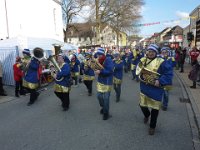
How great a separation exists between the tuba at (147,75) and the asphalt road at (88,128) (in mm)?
1112

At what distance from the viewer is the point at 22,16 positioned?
1822 cm

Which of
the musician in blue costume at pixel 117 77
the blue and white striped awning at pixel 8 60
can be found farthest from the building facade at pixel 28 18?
the musician in blue costume at pixel 117 77

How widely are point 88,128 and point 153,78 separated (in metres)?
1.88

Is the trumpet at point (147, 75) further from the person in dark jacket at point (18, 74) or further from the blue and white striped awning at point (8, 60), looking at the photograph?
the blue and white striped awning at point (8, 60)

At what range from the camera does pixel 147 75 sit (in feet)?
16.8

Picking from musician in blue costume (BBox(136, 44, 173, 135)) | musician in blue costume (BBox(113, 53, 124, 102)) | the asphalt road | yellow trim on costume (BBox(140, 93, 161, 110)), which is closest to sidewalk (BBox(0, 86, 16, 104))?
the asphalt road

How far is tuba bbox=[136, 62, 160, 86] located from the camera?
5037 mm

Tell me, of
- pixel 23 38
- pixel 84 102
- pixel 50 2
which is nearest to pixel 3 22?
pixel 23 38

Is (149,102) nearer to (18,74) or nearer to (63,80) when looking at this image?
(63,80)

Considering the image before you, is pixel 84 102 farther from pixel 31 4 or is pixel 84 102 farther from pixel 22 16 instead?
pixel 31 4

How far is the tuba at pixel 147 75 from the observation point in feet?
16.5

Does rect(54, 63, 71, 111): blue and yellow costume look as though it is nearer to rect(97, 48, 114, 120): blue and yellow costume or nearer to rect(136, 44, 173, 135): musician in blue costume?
rect(97, 48, 114, 120): blue and yellow costume

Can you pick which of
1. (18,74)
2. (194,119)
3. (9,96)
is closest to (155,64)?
(194,119)

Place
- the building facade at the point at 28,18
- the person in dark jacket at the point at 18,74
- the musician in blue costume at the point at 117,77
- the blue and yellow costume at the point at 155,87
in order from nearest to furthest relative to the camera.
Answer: the blue and yellow costume at the point at 155,87 < the musician in blue costume at the point at 117,77 < the person in dark jacket at the point at 18,74 < the building facade at the point at 28,18
